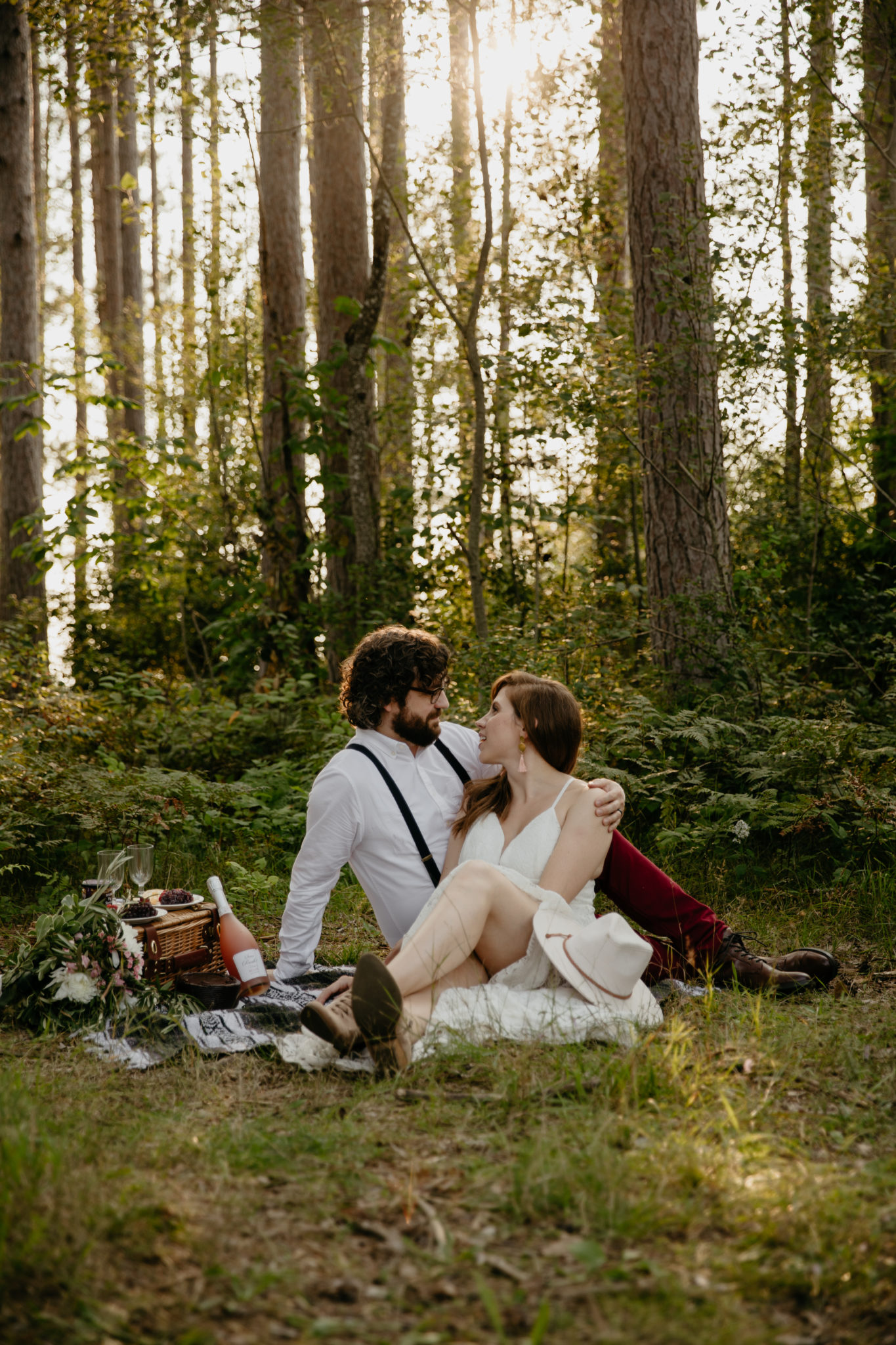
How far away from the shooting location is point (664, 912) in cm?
403

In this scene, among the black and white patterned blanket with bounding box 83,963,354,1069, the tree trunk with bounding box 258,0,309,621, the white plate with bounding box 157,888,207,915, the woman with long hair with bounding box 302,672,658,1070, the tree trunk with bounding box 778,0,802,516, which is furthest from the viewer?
the tree trunk with bounding box 258,0,309,621

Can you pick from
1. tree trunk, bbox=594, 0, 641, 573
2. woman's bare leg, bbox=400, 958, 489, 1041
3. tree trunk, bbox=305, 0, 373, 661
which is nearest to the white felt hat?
woman's bare leg, bbox=400, 958, 489, 1041

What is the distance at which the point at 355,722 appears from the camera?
392 cm

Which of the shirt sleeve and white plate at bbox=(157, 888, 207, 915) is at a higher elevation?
the shirt sleeve

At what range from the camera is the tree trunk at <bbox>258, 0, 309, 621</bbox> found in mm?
9719

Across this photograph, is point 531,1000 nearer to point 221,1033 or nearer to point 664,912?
point 664,912

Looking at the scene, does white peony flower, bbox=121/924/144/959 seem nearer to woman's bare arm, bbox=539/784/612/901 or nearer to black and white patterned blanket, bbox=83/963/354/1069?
black and white patterned blanket, bbox=83/963/354/1069

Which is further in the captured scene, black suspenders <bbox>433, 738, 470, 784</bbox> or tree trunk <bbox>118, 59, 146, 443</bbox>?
tree trunk <bbox>118, 59, 146, 443</bbox>

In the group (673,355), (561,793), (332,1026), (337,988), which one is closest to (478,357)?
(673,355)

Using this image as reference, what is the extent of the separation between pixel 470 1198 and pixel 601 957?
0.98 m

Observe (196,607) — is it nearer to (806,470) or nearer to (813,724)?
(806,470)

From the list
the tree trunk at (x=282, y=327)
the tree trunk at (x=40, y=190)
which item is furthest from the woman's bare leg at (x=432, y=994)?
the tree trunk at (x=40, y=190)

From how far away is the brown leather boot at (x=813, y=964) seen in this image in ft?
13.0

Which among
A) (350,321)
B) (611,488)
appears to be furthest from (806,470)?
(350,321)
